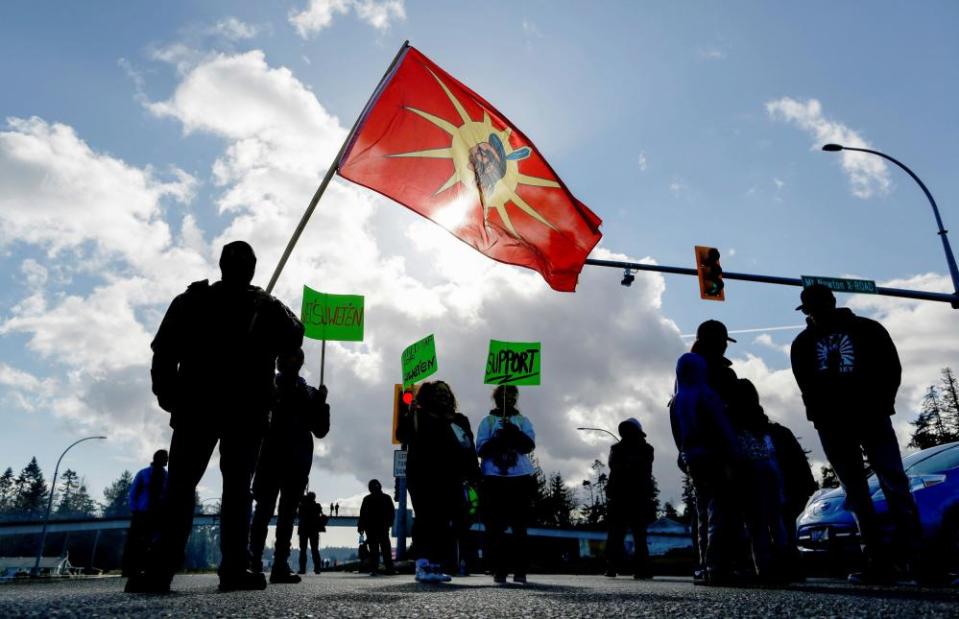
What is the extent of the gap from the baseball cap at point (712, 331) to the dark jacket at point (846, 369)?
0.50 m

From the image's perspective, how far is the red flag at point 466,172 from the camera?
6.79 metres

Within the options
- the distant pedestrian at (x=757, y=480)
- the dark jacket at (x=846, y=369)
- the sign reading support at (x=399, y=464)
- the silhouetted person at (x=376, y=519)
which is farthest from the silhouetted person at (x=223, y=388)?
the sign reading support at (x=399, y=464)

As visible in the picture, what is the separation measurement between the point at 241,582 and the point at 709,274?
1425cm

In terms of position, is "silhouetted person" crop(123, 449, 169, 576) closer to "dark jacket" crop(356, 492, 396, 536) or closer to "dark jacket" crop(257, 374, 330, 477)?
"dark jacket" crop(257, 374, 330, 477)

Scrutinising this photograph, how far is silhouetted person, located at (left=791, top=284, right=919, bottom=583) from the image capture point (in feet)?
15.1

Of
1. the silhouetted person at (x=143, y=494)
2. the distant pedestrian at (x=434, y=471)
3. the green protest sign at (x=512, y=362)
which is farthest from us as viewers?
the green protest sign at (x=512, y=362)

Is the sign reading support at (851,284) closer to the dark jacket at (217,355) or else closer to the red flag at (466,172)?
the red flag at (466,172)

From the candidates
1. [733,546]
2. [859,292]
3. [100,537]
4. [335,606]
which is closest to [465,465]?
[733,546]

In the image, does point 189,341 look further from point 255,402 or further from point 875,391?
point 875,391

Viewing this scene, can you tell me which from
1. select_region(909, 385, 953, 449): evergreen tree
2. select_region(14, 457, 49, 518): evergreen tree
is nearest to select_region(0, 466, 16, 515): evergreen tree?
select_region(14, 457, 49, 518): evergreen tree

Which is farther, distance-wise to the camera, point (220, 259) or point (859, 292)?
point (859, 292)

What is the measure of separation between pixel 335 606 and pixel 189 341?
5.76 feet

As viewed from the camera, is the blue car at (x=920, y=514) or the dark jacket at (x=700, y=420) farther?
the blue car at (x=920, y=514)

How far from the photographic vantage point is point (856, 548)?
6.55 meters
